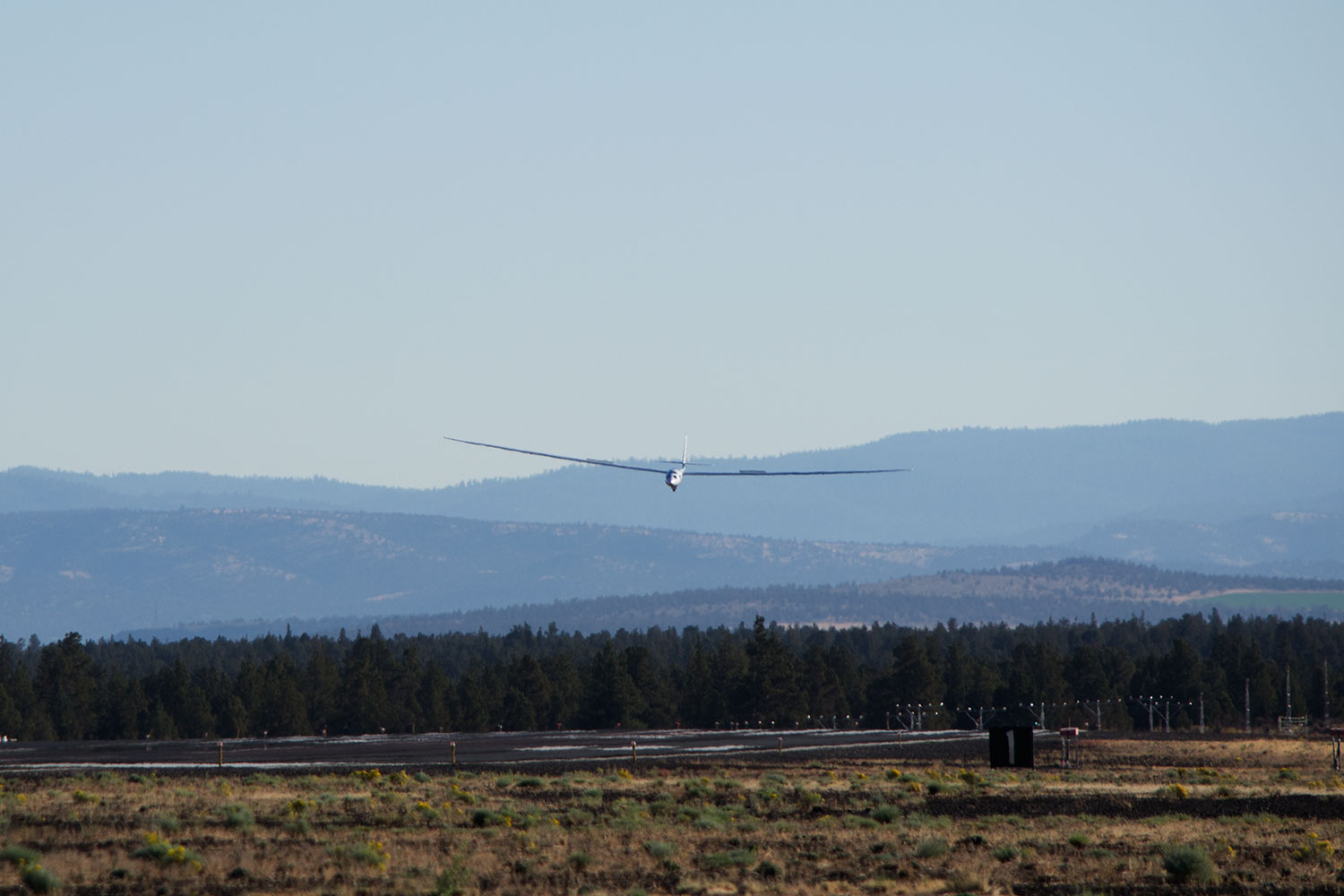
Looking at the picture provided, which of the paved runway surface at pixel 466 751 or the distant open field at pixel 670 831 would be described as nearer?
the distant open field at pixel 670 831

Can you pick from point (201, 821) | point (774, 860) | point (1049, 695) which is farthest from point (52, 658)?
point (774, 860)


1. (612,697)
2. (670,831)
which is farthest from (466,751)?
(612,697)

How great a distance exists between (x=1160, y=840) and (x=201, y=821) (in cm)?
2647

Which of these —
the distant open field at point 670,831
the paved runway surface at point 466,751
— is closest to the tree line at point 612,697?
the paved runway surface at point 466,751

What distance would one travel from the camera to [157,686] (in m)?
188

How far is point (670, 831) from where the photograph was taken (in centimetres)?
4681

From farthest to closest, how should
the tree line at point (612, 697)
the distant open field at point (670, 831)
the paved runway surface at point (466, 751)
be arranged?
the tree line at point (612, 697) → the paved runway surface at point (466, 751) → the distant open field at point (670, 831)

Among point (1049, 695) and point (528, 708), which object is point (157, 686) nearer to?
point (528, 708)

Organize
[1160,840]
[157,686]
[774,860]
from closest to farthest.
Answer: [774,860]
[1160,840]
[157,686]

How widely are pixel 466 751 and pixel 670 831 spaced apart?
5095 cm

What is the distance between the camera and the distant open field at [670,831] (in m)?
38.0

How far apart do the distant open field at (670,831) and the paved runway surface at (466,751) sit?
32.1 feet

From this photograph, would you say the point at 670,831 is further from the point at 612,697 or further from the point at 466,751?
the point at 612,697

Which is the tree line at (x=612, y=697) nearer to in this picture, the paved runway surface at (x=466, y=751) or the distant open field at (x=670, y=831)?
the paved runway surface at (x=466, y=751)
